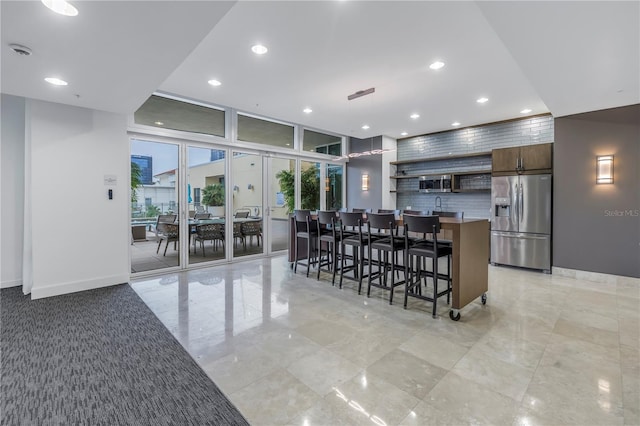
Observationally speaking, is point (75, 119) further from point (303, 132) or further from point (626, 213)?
point (626, 213)

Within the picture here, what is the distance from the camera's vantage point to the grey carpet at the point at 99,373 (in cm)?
181

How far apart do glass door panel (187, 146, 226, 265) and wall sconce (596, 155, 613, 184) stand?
6.35m

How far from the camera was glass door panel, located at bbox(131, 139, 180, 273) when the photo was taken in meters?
4.84

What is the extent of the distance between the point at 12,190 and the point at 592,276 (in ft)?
29.3

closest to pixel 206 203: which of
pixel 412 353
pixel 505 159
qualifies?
→ pixel 412 353

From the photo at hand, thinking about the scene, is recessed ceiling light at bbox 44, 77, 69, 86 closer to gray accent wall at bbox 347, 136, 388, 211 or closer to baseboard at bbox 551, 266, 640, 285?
gray accent wall at bbox 347, 136, 388, 211

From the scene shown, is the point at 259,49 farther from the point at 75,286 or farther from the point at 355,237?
the point at 75,286

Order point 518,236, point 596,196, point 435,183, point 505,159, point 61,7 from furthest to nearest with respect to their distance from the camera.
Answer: point 435,183
point 505,159
point 518,236
point 596,196
point 61,7

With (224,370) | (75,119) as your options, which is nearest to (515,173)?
(224,370)

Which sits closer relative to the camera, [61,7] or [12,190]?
[61,7]

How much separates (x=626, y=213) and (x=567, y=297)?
6.02ft

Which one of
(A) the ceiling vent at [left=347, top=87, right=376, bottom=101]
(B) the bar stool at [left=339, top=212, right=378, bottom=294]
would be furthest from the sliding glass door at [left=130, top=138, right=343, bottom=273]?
(B) the bar stool at [left=339, top=212, right=378, bottom=294]

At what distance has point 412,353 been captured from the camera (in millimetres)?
2484

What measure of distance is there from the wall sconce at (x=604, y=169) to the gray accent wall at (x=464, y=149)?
1226mm
